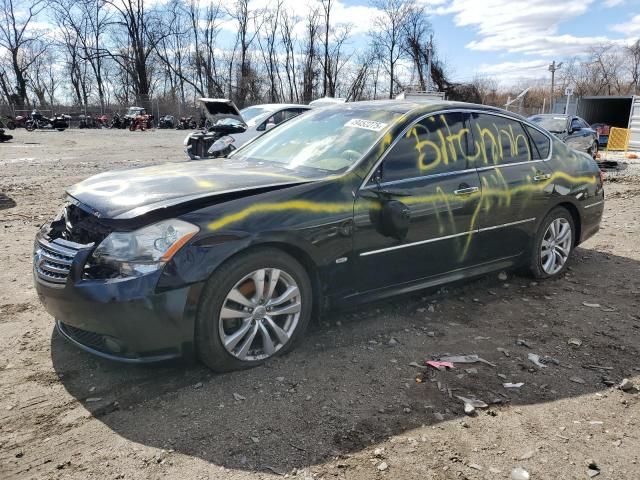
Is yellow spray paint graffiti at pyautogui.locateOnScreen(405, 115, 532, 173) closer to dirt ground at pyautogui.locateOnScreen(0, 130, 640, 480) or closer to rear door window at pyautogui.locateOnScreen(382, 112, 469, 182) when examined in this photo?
rear door window at pyautogui.locateOnScreen(382, 112, 469, 182)

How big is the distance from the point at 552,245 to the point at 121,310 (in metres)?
4.10

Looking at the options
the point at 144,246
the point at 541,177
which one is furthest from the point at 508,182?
the point at 144,246

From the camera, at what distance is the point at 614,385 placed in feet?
10.7

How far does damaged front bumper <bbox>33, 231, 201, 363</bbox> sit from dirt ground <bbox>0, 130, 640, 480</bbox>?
20cm

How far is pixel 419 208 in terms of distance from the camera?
3.79 meters

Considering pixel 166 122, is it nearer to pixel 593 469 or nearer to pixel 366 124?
pixel 366 124

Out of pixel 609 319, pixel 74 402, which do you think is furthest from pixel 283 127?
pixel 609 319

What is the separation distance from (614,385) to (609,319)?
121 cm

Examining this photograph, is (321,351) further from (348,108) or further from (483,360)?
(348,108)

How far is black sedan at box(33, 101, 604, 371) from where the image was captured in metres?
2.84

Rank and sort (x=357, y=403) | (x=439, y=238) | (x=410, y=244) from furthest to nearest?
(x=439, y=238) → (x=410, y=244) → (x=357, y=403)

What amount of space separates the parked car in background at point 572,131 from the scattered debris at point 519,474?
631 inches

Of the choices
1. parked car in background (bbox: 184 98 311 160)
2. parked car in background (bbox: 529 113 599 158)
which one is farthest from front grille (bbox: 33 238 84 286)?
parked car in background (bbox: 529 113 599 158)

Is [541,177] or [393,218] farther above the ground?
[541,177]
